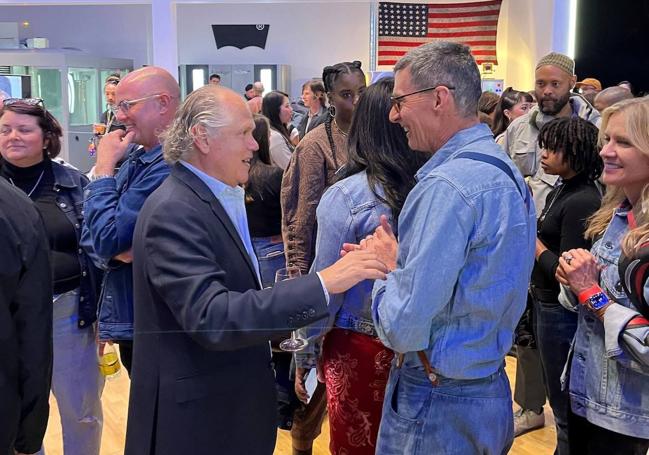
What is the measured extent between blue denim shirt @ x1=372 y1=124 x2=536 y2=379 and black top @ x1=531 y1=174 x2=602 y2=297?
1220mm

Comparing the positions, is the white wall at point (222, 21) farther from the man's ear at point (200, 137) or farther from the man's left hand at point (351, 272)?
the man's left hand at point (351, 272)

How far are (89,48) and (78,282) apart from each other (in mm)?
13058

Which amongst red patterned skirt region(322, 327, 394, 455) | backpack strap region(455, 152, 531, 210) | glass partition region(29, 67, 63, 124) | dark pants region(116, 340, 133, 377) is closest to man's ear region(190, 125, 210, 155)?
backpack strap region(455, 152, 531, 210)

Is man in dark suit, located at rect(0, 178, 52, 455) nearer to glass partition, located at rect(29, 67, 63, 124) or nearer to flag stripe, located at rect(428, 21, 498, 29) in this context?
flag stripe, located at rect(428, 21, 498, 29)

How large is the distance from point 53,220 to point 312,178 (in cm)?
114

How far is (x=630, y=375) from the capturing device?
1973 mm

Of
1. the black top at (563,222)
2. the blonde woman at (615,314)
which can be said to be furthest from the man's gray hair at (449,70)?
the black top at (563,222)

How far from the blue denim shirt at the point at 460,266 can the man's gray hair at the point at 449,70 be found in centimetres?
8

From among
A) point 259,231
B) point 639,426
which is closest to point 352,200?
point 639,426

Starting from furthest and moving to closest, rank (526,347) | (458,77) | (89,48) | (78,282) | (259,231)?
1. (89,48)
2. (259,231)
3. (526,347)
4. (78,282)
5. (458,77)

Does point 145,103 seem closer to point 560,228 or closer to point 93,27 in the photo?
point 560,228

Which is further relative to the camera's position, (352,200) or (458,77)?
(352,200)

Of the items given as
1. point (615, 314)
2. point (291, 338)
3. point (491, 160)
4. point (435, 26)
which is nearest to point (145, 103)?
point (291, 338)

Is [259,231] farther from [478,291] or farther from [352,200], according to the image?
[478,291]
